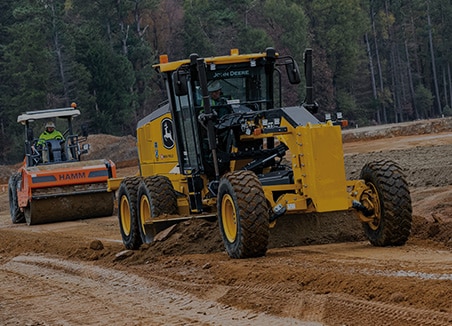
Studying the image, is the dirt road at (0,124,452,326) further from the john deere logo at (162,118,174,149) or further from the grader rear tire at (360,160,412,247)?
the john deere logo at (162,118,174,149)

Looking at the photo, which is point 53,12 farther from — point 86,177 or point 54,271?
point 54,271

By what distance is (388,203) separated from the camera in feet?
37.1

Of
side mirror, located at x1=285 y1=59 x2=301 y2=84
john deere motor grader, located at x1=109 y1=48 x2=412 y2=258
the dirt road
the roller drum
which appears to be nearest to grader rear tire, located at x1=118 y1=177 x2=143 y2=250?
john deere motor grader, located at x1=109 y1=48 x2=412 y2=258

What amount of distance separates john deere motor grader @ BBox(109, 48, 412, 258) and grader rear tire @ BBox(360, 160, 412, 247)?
0.01 m

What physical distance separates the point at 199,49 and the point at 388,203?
5981 cm

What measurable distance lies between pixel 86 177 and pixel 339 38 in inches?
2631

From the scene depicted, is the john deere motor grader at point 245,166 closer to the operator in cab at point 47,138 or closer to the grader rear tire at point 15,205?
the operator in cab at point 47,138

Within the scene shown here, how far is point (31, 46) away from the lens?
56531 millimetres

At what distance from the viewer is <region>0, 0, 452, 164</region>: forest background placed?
59125 mm

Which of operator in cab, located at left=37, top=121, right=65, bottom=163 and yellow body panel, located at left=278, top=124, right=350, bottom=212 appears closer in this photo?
yellow body panel, located at left=278, top=124, right=350, bottom=212

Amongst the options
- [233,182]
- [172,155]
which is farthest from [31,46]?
[233,182]

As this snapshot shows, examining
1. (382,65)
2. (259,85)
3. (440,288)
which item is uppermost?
(382,65)

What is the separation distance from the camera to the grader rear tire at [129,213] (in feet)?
45.5

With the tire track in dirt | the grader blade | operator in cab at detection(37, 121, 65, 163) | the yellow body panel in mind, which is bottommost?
the tire track in dirt
